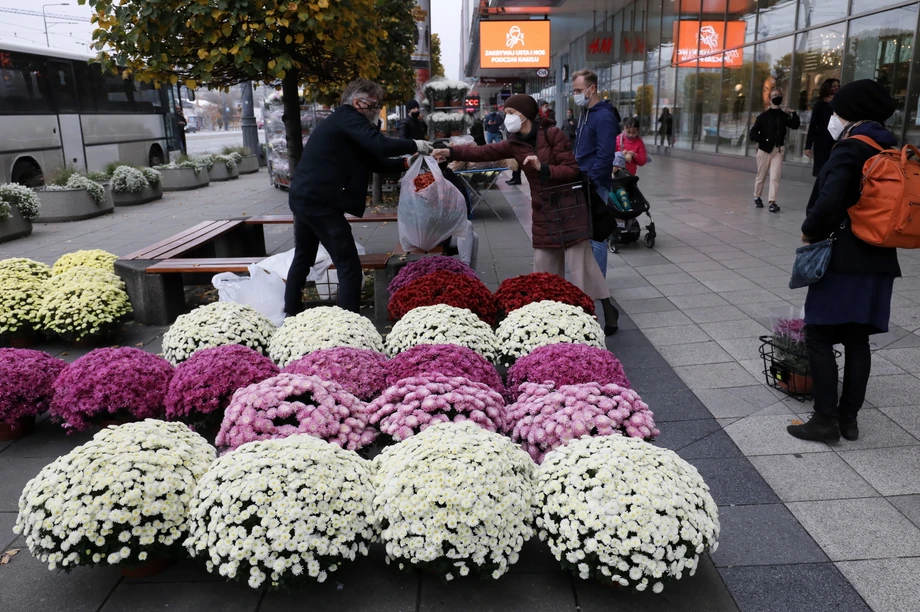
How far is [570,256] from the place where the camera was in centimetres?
582

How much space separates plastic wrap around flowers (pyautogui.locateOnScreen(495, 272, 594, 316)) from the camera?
5121 mm

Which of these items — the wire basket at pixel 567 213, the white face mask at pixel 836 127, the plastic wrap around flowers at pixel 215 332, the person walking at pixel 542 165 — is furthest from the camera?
the wire basket at pixel 567 213

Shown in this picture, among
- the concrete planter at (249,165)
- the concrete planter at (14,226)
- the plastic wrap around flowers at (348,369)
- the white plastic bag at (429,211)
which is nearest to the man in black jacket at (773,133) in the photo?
the white plastic bag at (429,211)

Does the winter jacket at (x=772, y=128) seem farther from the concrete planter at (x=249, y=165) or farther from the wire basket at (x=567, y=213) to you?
the concrete planter at (x=249, y=165)

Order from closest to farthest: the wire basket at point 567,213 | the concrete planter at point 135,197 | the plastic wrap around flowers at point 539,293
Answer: the plastic wrap around flowers at point 539,293 → the wire basket at point 567,213 → the concrete planter at point 135,197

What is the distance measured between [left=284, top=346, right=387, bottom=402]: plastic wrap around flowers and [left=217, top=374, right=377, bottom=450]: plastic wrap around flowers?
300 mm

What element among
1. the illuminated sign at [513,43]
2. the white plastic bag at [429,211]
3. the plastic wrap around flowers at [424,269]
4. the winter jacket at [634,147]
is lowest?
the plastic wrap around flowers at [424,269]

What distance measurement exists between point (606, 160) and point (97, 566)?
484 centimetres

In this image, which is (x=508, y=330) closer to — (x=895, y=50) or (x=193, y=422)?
(x=193, y=422)

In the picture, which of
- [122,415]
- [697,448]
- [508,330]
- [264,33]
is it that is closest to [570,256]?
[508,330]

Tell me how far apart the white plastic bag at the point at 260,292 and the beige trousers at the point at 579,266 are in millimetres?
2247

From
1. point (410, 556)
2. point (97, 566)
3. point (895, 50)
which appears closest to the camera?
point (410, 556)

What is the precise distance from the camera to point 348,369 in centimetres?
396

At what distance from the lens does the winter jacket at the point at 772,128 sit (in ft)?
37.4
